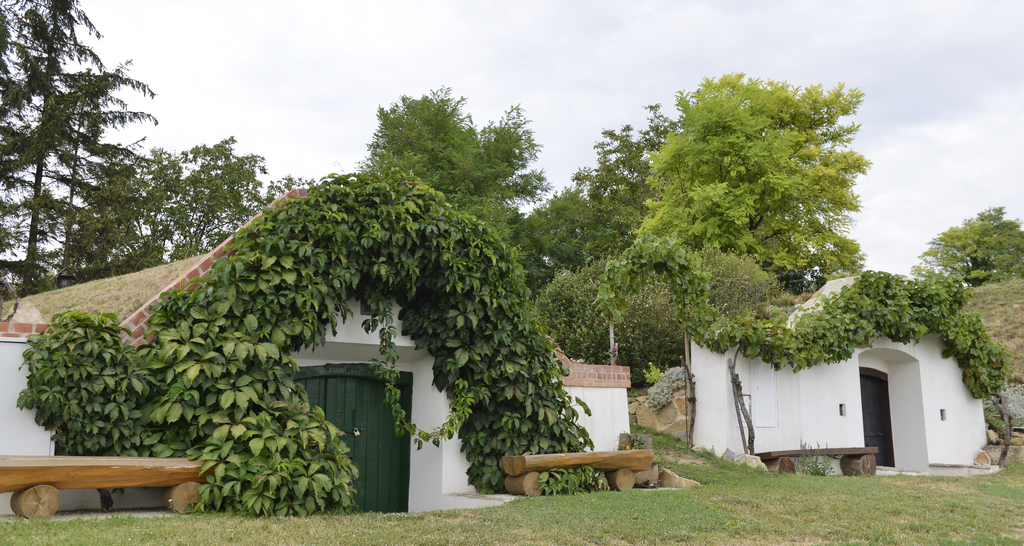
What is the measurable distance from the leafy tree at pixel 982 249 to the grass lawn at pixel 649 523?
1292 inches

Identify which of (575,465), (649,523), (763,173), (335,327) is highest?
(763,173)

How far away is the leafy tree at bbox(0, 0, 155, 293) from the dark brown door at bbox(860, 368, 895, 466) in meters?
22.6

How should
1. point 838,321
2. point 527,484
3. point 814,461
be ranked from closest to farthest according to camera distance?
point 527,484 → point 814,461 → point 838,321

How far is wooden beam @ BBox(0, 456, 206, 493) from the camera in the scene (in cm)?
465

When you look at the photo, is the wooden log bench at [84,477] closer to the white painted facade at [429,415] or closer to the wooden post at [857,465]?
the white painted facade at [429,415]

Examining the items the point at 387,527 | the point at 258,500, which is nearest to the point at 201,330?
the point at 258,500

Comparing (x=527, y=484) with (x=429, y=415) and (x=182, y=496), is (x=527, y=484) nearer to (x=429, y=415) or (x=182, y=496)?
(x=429, y=415)

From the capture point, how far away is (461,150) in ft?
78.2

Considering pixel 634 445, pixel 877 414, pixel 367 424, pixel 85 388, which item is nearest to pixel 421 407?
pixel 367 424

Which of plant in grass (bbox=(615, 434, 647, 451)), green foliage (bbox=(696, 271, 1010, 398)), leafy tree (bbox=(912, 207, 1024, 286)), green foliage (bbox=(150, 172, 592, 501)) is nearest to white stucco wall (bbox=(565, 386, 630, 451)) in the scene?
plant in grass (bbox=(615, 434, 647, 451))

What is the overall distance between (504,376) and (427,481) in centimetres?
162

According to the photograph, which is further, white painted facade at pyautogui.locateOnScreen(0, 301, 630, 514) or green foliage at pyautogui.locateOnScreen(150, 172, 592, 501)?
white painted facade at pyautogui.locateOnScreen(0, 301, 630, 514)

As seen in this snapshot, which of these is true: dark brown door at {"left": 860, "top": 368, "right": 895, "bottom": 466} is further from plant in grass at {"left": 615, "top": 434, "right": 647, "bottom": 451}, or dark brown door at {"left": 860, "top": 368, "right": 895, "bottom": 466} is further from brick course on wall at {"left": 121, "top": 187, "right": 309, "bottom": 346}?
brick course on wall at {"left": 121, "top": 187, "right": 309, "bottom": 346}

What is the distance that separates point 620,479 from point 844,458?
5.52 meters
